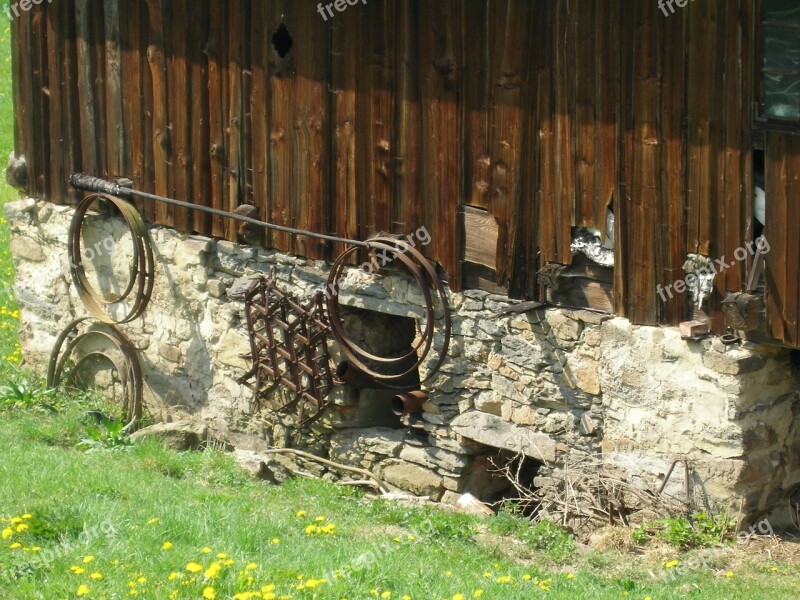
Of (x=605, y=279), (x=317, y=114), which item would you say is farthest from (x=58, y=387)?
(x=605, y=279)

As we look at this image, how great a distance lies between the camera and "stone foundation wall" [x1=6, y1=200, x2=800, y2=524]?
7.53 meters

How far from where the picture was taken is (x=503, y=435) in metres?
8.44

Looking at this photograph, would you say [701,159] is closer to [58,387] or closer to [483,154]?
[483,154]

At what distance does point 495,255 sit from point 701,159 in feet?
5.02

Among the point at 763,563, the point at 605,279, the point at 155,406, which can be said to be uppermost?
the point at 605,279

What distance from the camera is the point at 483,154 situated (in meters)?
8.05

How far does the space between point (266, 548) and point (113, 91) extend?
15.6 feet

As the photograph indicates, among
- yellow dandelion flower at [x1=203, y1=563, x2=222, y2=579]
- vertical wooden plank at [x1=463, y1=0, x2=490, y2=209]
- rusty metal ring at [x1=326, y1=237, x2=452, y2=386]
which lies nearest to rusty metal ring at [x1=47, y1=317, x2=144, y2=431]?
rusty metal ring at [x1=326, y1=237, x2=452, y2=386]

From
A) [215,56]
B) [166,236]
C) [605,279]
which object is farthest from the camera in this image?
[166,236]

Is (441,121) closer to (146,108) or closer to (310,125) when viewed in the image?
(310,125)

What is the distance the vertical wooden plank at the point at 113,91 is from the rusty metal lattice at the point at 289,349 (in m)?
1.81

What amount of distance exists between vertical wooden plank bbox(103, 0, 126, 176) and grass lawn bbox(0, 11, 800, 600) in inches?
96.0

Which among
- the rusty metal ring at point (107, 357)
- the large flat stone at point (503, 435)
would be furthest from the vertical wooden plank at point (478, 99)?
the rusty metal ring at point (107, 357)

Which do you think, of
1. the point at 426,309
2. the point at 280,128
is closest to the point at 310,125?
the point at 280,128
